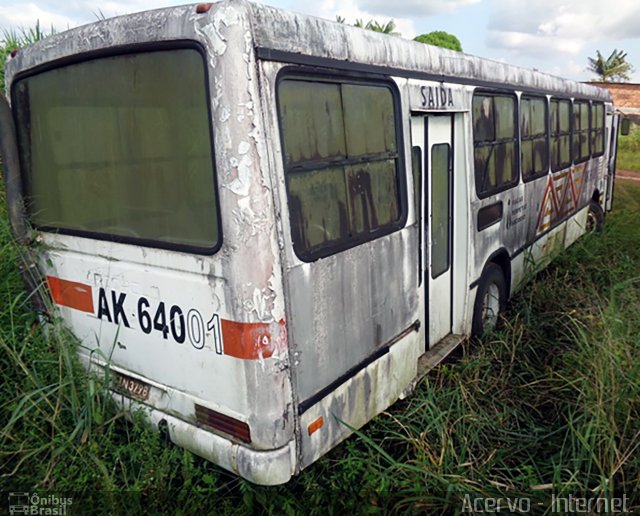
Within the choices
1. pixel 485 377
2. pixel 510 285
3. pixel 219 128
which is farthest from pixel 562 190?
pixel 219 128

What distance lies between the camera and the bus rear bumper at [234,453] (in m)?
2.47

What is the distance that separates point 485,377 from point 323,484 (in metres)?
1.65

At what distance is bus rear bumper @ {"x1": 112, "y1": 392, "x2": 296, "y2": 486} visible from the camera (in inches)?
97.3

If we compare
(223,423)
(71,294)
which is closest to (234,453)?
Answer: (223,423)

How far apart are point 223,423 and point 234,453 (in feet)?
0.50

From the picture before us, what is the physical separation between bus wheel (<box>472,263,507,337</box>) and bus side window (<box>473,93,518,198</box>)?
0.76 meters

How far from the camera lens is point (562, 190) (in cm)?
681

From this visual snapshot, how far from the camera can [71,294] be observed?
322cm

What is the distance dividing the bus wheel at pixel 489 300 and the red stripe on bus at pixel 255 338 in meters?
2.70

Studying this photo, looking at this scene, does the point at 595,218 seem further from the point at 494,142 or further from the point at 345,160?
the point at 345,160

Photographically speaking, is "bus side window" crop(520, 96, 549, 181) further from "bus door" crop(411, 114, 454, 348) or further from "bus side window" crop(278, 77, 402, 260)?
"bus side window" crop(278, 77, 402, 260)

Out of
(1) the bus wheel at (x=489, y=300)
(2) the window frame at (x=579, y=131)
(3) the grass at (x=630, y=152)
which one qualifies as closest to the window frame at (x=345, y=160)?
(1) the bus wheel at (x=489, y=300)

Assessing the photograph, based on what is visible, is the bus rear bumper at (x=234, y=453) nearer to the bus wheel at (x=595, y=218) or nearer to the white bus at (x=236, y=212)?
the white bus at (x=236, y=212)

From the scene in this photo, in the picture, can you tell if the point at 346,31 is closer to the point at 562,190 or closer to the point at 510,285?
the point at 510,285
